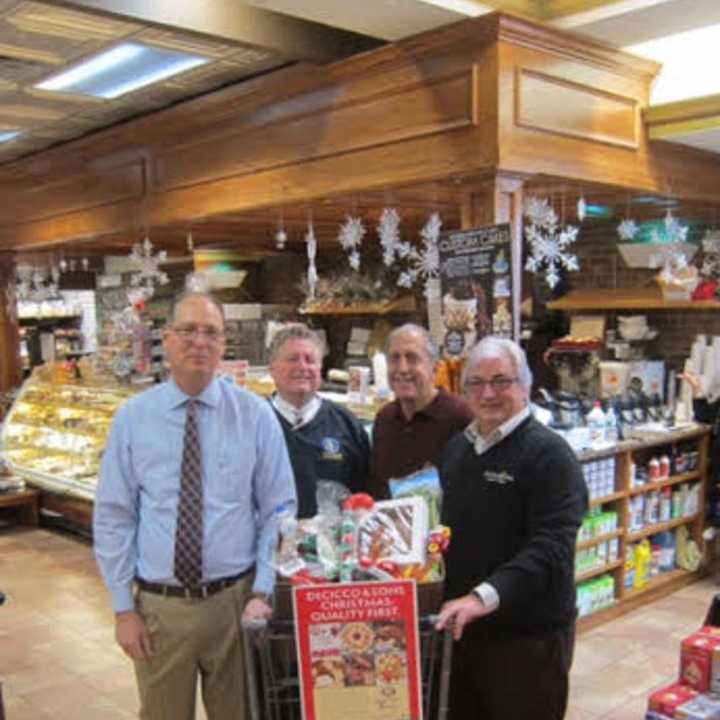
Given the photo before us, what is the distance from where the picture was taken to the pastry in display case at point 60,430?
6.76 meters

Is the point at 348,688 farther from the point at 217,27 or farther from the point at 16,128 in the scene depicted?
the point at 16,128

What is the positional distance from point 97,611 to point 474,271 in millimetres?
3200

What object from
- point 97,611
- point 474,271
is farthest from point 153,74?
point 97,611

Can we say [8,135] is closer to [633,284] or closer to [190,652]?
[633,284]

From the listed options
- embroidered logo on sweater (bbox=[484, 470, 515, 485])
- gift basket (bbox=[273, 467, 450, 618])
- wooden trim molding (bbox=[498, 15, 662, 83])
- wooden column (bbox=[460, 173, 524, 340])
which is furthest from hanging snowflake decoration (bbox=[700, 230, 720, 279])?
gift basket (bbox=[273, 467, 450, 618])

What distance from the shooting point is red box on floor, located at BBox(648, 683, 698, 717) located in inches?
112

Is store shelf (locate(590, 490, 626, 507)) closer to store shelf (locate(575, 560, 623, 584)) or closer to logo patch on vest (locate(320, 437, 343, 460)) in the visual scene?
store shelf (locate(575, 560, 623, 584))

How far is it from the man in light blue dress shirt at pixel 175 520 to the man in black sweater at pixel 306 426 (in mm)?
472

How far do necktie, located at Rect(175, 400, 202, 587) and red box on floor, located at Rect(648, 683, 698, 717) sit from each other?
1.67 metres

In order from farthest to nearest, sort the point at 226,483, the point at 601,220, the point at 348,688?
the point at 601,220 < the point at 226,483 < the point at 348,688

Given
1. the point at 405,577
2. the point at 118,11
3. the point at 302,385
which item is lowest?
the point at 405,577

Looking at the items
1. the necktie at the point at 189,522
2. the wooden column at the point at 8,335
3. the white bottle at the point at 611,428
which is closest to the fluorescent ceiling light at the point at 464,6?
the necktie at the point at 189,522

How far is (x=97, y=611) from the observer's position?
5.13 metres

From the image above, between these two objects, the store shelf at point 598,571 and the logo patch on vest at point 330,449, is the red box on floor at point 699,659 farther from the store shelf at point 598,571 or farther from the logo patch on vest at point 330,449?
the store shelf at point 598,571
